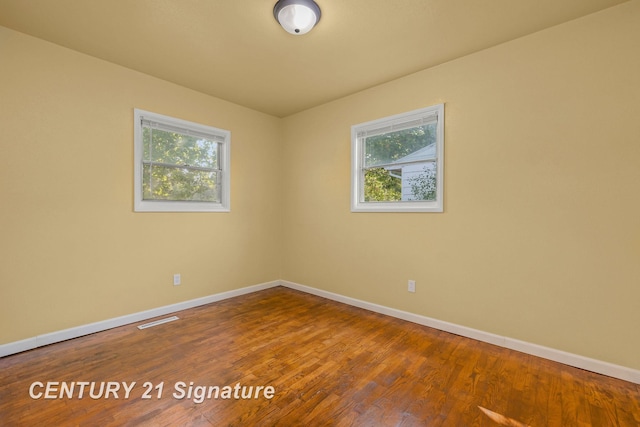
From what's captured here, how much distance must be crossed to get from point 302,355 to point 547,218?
2262 millimetres

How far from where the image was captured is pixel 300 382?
6.35ft

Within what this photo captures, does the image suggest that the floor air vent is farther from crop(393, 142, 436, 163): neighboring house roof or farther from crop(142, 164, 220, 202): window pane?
crop(393, 142, 436, 163): neighboring house roof

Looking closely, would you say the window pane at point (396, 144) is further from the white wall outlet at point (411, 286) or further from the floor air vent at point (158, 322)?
the floor air vent at point (158, 322)

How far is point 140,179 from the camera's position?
301 centimetres

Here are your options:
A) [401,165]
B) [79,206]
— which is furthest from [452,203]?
[79,206]

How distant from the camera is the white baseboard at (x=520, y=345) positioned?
6.55 feet

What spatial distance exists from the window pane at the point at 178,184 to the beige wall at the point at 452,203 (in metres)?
0.24

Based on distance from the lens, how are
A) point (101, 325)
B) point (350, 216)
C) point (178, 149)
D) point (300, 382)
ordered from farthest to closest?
point (350, 216) → point (178, 149) → point (101, 325) → point (300, 382)

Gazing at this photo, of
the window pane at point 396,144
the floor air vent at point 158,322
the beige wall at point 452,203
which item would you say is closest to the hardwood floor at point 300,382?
the floor air vent at point 158,322

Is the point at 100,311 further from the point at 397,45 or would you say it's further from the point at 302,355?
the point at 397,45

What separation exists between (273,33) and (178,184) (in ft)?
6.64

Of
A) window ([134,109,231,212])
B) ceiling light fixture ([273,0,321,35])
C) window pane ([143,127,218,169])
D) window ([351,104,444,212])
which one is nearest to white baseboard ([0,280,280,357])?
window ([134,109,231,212])

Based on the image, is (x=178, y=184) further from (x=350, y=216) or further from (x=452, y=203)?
(x=452, y=203)

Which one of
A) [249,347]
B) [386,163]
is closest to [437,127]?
[386,163]
